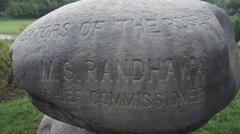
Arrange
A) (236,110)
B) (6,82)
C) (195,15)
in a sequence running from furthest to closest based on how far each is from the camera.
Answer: (6,82) → (236,110) → (195,15)

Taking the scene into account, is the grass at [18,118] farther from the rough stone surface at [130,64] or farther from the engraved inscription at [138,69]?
the engraved inscription at [138,69]

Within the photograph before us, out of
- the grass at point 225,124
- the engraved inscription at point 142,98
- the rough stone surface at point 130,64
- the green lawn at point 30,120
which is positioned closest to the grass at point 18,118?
the green lawn at point 30,120

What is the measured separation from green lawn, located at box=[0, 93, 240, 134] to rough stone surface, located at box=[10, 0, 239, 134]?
1870 mm

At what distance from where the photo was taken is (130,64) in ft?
9.11

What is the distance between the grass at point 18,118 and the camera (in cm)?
503

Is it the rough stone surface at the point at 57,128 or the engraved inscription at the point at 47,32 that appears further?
the rough stone surface at the point at 57,128

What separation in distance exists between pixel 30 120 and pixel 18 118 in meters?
0.21

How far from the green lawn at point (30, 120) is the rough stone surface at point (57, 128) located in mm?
1004

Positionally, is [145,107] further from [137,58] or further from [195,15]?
[195,15]

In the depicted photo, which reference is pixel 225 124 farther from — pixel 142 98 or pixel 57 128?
pixel 142 98

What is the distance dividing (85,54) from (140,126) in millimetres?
599

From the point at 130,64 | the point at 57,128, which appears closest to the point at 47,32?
the point at 130,64

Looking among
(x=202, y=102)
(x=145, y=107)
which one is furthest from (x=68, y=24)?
(x=202, y=102)

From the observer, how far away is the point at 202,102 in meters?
2.94
